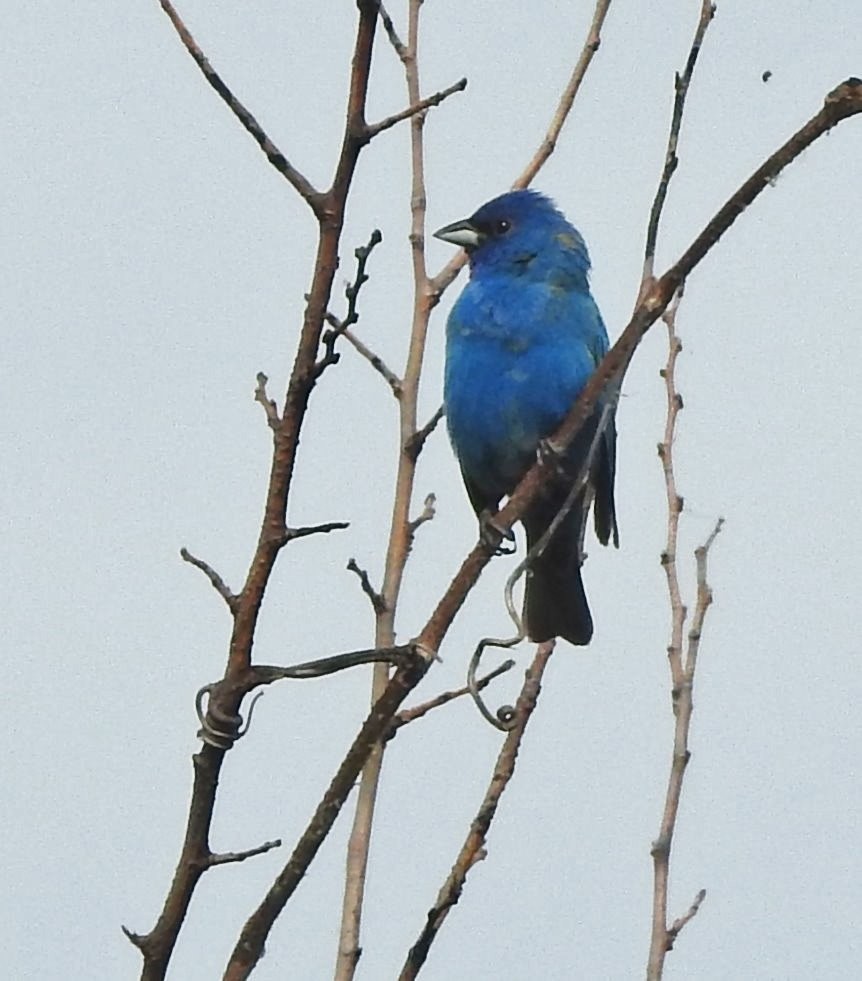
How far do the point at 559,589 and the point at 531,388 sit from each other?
2.39 feet

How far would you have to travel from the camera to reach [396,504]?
161 inches

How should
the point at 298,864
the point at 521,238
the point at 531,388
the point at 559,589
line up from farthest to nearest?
the point at 521,238
the point at 559,589
the point at 531,388
the point at 298,864

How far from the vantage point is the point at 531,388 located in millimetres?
6133

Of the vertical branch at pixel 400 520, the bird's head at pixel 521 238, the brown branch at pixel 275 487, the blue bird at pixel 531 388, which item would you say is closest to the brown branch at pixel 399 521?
the vertical branch at pixel 400 520

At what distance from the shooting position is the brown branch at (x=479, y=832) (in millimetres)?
2984

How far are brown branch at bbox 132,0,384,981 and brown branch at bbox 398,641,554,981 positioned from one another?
0.49 metres

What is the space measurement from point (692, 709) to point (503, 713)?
0.82m

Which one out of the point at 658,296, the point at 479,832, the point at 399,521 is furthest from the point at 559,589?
the point at 658,296

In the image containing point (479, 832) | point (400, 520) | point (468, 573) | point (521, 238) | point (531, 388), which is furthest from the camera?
point (521, 238)

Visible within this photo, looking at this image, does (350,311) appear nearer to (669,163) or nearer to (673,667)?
(669,163)

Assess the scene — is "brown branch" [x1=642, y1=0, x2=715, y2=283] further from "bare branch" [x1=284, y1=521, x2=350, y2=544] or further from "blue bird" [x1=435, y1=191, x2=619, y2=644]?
"blue bird" [x1=435, y1=191, x2=619, y2=644]

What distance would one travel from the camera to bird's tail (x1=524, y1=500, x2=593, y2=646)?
6.23 metres

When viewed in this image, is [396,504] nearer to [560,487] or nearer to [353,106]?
[353,106]

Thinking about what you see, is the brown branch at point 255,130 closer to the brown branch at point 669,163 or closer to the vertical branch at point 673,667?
the brown branch at point 669,163
